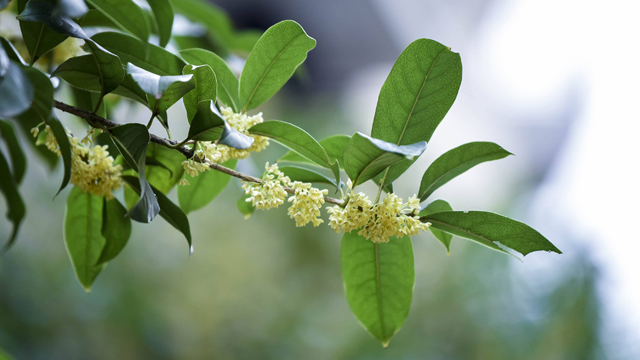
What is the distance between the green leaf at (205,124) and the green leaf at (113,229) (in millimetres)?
284

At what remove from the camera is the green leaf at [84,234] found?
72 cm

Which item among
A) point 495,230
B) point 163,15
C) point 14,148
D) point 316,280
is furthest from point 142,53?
point 316,280

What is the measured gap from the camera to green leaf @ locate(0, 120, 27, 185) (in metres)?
0.75

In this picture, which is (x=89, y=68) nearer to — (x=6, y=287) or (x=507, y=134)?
(x=6, y=287)

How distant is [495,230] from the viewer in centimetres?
51

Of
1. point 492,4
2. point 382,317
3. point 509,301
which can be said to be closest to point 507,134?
point 492,4

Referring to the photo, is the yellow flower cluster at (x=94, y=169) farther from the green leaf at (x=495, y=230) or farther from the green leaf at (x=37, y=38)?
the green leaf at (x=495, y=230)

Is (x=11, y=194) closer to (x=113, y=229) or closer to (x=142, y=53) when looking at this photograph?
(x=113, y=229)

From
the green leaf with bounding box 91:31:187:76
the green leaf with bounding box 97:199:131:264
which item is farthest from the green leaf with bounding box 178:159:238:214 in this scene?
the green leaf with bounding box 91:31:187:76

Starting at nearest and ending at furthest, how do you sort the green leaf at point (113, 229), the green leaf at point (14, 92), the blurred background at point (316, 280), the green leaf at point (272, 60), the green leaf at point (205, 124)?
the green leaf at point (14, 92), the green leaf at point (205, 124), the green leaf at point (272, 60), the green leaf at point (113, 229), the blurred background at point (316, 280)

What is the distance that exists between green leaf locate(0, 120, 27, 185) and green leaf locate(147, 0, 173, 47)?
1.16 feet

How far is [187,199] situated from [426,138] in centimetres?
44

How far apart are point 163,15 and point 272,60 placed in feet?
0.59

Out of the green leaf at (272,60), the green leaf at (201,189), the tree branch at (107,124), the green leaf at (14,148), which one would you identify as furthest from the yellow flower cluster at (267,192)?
the green leaf at (14,148)
